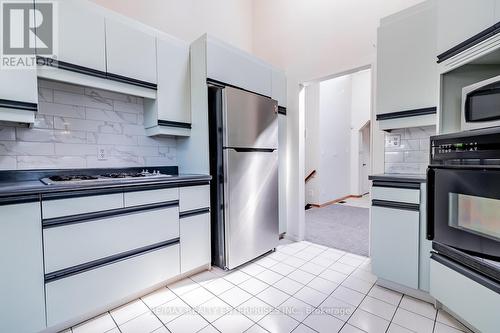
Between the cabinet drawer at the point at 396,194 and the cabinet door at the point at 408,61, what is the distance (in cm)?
69

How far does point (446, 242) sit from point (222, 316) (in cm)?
151

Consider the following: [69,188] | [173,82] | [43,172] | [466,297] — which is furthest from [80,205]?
[466,297]

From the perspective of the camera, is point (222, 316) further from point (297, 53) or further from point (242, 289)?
point (297, 53)

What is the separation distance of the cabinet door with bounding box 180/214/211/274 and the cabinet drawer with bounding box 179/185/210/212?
95mm

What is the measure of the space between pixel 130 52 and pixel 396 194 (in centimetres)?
241

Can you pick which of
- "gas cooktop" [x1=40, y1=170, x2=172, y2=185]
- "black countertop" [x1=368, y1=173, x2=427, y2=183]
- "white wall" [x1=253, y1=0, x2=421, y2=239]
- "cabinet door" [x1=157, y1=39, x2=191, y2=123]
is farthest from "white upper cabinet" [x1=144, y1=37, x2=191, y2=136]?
"black countertop" [x1=368, y1=173, x2=427, y2=183]

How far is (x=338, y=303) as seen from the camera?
1.63 metres

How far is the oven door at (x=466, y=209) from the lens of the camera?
115 cm

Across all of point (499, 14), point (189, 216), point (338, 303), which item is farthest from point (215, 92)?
point (338, 303)

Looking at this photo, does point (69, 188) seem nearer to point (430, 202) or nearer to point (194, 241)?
point (194, 241)

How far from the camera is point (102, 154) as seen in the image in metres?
2.00

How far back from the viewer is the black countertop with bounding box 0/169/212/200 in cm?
120

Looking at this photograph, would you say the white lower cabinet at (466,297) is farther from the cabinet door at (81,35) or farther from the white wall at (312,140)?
the white wall at (312,140)

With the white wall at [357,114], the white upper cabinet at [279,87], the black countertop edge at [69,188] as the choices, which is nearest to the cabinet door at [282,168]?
the white upper cabinet at [279,87]
